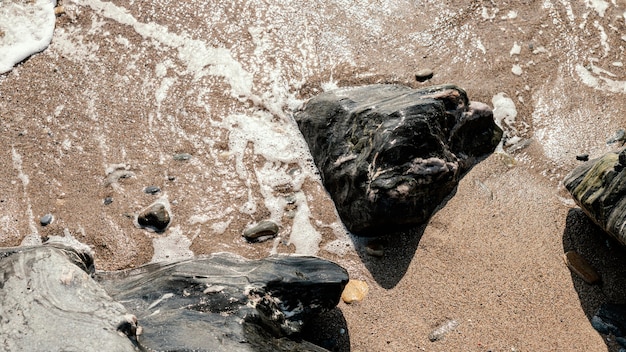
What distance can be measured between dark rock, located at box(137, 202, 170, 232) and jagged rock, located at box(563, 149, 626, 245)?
9.13ft

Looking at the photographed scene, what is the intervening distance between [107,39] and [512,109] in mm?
3494

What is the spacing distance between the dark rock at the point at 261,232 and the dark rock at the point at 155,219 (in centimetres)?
56

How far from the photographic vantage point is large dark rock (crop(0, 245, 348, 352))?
305 centimetres

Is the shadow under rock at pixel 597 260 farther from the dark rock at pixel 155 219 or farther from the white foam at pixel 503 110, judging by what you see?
the dark rock at pixel 155 219

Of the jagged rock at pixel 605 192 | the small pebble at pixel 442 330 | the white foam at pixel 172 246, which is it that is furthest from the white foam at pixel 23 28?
the jagged rock at pixel 605 192

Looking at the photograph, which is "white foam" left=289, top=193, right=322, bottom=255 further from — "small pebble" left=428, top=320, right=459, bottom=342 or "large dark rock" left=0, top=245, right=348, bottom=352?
"small pebble" left=428, top=320, right=459, bottom=342

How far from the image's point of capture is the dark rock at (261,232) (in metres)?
4.52

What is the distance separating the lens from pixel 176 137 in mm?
5043

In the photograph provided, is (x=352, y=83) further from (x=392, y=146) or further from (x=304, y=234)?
(x=304, y=234)

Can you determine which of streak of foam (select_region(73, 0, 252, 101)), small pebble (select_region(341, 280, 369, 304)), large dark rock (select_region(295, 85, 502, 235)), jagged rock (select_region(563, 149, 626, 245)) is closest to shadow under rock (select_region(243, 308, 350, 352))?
small pebble (select_region(341, 280, 369, 304))

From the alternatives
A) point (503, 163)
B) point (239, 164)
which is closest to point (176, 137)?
point (239, 164)

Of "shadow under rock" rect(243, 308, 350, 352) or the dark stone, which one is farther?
the dark stone

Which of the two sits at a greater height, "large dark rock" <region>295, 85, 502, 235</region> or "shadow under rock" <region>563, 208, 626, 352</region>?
"large dark rock" <region>295, 85, 502, 235</region>

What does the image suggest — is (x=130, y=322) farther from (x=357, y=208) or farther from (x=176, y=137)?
(x=176, y=137)
